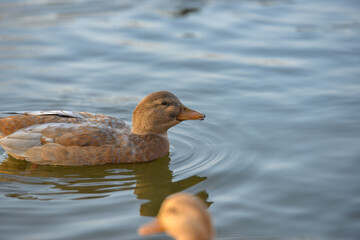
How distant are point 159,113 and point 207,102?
2.13m

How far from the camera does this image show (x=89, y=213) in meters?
6.50

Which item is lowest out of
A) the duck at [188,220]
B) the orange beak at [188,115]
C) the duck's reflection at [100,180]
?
the duck's reflection at [100,180]

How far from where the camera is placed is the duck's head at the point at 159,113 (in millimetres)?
8164

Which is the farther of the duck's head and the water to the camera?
the duck's head

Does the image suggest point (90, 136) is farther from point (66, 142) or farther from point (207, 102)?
point (207, 102)

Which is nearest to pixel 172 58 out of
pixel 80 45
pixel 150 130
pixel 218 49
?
pixel 218 49

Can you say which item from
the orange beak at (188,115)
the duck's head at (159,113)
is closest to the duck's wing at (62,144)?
the duck's head at (159,113)

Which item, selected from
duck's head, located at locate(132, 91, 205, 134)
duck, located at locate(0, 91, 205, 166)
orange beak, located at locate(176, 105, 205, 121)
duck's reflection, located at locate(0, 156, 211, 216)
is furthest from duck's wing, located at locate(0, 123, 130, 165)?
orange beak, located at locate(176, 105, 205, 121)

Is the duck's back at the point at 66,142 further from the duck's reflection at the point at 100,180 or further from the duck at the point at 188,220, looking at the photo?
the duck at the point at 188,220

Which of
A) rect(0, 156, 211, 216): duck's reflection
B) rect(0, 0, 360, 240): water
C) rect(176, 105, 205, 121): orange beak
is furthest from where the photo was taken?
rect(176, 105, 205, 121): orange beak

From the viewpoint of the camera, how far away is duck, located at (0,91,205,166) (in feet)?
26.0

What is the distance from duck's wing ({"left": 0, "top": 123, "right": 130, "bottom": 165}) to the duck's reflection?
0.12 metres

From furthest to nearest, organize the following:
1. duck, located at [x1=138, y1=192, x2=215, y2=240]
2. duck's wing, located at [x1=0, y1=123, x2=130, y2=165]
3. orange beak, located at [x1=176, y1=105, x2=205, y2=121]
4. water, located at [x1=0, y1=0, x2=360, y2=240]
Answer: orange beak, located at [x1=176, y1=105, x2=205, y2=121]
duck's wing, located at [x1=0, y1=123, x2=130, y2=165]
water, located at [x1=0, y1=0, x2=360, y2=240]
duck, located at [x1=138, y1=192, x2=215, y2=240]

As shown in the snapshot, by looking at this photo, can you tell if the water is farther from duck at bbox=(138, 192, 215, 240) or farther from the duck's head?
duck at bbox=(138, 192, 215, 240)
